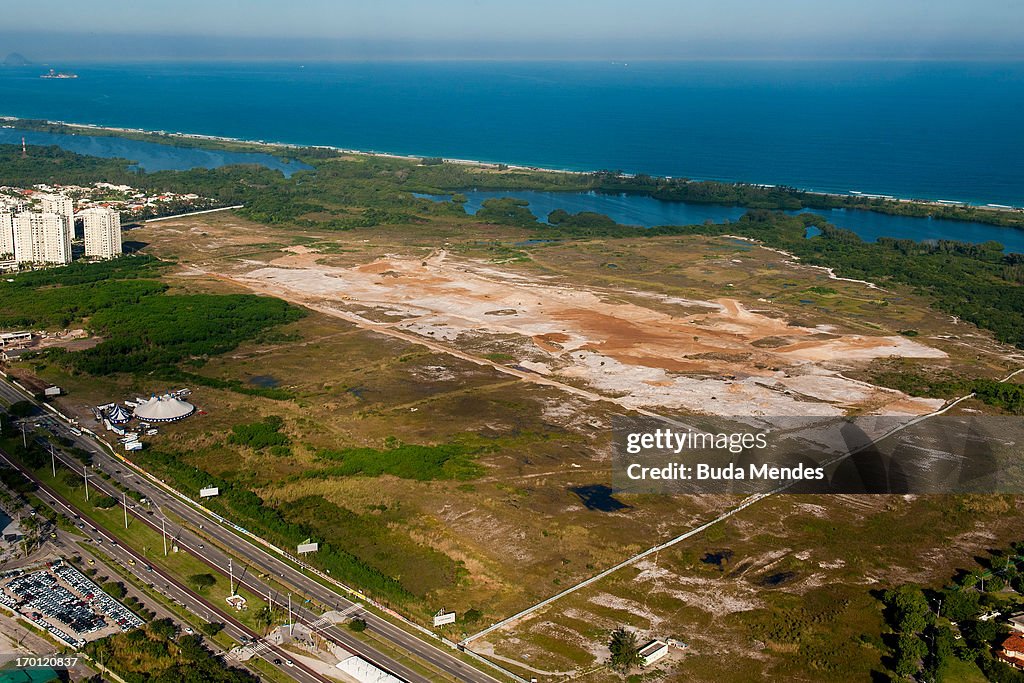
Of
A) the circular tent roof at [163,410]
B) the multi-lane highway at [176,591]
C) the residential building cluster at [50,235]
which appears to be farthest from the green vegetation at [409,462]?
the residential building cluster at [50,235]

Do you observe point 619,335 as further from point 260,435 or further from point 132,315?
point 132,315

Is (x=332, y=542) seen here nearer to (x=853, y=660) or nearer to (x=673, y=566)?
(x=673, y=566)

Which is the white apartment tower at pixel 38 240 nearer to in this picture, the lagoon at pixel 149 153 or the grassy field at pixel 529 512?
the grassy field at pixel 529 512

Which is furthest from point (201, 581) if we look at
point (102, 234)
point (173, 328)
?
point (102, 234)

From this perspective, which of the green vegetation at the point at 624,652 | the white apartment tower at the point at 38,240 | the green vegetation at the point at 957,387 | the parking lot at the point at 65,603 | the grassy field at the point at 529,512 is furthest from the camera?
the white apartment tower at the point at 38,240

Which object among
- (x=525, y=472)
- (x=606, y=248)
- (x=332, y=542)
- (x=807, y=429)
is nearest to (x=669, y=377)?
(x=807, y=429)

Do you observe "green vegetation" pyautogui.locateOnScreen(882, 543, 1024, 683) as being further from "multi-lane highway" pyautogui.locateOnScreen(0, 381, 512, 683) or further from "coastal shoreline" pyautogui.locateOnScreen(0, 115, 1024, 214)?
"coastal shoreline" pyautogui.locateOnScreen(0, 115, 1024, 214)
